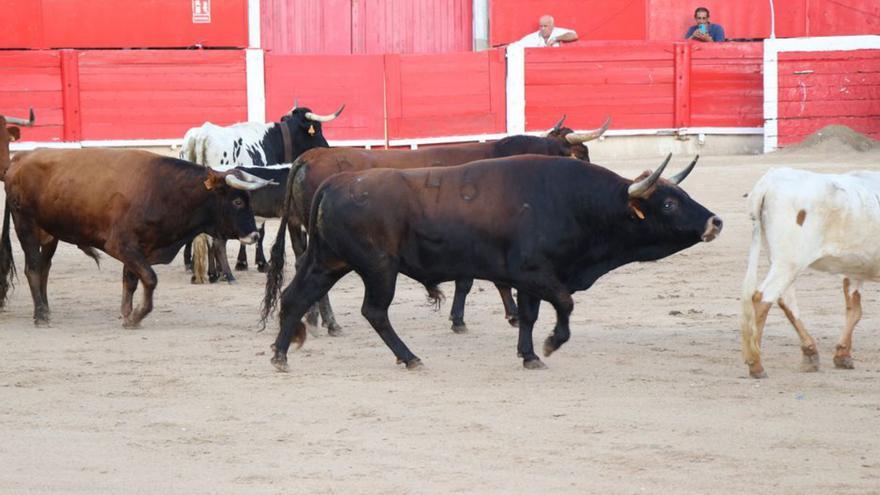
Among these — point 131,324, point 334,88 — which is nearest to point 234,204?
point 131,324

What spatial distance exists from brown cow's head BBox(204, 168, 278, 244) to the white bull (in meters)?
3.07

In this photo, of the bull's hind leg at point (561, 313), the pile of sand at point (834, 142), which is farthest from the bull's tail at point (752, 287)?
the pile of sand at point (834, 142)

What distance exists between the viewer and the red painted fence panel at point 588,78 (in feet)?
60.5

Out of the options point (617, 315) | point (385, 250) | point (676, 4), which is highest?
point (676, 4)

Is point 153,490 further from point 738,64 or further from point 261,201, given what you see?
point 738,64

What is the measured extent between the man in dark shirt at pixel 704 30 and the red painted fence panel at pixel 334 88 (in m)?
3.94

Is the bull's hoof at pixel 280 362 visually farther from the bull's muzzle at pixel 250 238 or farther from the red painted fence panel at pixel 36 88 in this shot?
the red painted fence panel at pixel 36 88

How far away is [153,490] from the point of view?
4914mm

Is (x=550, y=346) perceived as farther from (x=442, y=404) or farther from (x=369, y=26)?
(x=369, y=26)

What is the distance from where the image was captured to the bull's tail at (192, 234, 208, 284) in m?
10.1

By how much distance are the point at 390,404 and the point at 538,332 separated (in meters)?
2.02

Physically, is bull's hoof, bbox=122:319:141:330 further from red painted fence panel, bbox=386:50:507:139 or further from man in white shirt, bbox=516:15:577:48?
man in white shirt, bbox=516:15:577:48

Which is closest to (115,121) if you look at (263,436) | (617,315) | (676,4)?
(676,4)

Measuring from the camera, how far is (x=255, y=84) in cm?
1786
